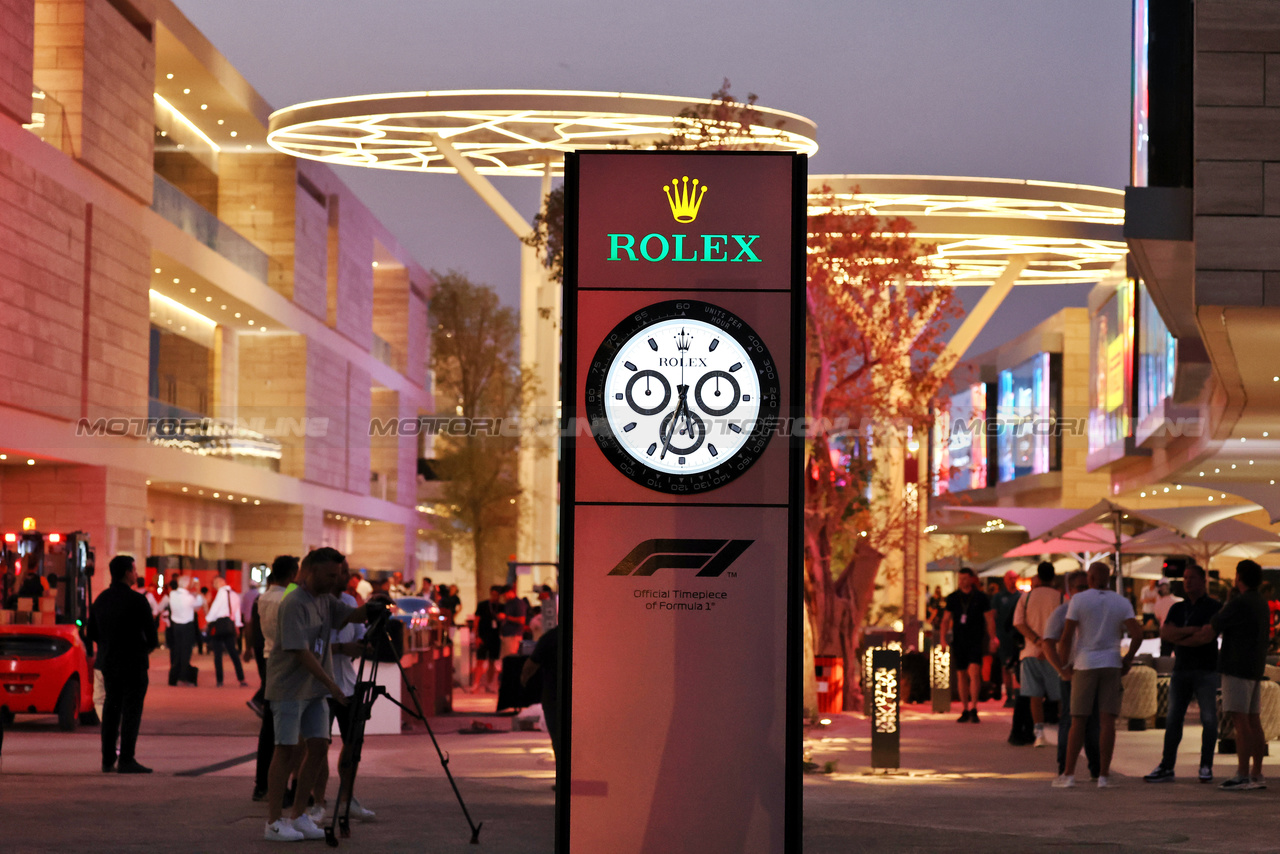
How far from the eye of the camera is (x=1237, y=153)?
14.2 metres

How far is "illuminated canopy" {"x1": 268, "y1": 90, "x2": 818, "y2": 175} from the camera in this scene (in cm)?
3481

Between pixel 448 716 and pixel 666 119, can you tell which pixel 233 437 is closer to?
pixel 666 119

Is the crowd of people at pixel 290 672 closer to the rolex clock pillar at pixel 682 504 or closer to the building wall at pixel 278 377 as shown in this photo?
the rolex clock pillar at pixel 682 504

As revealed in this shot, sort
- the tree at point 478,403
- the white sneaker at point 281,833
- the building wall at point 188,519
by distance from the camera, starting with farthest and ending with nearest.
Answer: the tree at point 478,403 < the building wall at point 188,519 < the white sneaker at point 281,833

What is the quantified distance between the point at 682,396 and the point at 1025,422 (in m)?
56.2

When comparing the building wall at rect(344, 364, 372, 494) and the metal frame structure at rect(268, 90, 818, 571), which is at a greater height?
the metal frame structure at rect(268, 90, 818, 571)

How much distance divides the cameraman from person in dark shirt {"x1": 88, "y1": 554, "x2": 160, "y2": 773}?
409 centimetres

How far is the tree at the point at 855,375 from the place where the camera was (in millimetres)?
21938

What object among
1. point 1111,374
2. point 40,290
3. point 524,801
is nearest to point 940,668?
point 524,801

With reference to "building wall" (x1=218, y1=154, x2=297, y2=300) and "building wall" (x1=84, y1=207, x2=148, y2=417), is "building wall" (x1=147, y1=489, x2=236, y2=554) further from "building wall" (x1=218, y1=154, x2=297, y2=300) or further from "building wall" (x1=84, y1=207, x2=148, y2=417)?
"building wall" (x1=84, y1=207, x2=148, y2=417)

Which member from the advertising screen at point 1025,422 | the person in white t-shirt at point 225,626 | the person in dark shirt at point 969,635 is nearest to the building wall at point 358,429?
the advertising screen at point 1025,422

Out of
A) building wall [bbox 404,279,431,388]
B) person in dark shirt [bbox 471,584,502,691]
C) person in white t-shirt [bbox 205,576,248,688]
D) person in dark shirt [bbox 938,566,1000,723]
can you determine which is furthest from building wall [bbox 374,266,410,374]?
person in dark shirt [bbox 938,566,1000,723]

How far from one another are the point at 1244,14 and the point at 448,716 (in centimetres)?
1251

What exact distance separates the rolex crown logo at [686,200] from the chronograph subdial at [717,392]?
2.51ft
